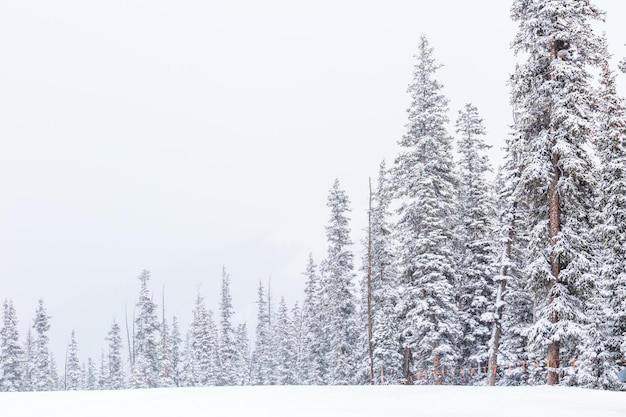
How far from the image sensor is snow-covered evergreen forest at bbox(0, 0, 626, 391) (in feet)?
66.4

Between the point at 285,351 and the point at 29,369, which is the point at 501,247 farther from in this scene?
the point at 29,369

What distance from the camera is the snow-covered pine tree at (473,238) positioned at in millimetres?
33250

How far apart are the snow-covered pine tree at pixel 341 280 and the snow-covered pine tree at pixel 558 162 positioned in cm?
2266

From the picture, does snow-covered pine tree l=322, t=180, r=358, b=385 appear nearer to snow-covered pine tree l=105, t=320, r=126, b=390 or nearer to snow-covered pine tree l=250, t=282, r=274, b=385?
snow-covered pine tree l=250, t=282, r=274, b=385

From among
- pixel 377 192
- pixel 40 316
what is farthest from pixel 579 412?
pixel 40 316

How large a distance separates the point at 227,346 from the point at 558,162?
164 ft

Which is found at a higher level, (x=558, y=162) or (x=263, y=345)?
(x=558, y=162)

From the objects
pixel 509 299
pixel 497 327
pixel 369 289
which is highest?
pixel 369 289

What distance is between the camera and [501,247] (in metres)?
32.6

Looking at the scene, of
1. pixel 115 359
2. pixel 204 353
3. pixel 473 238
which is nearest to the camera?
pixel 473 238

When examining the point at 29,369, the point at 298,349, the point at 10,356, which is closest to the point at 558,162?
the point at 298,349

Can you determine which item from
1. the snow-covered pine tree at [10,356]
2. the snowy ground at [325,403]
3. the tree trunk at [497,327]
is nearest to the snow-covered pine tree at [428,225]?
the tree trunk at [497,327]

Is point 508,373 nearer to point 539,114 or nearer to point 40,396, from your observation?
point 539,114

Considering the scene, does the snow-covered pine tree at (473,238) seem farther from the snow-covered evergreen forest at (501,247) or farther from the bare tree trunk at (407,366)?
the bare tree trunk at (407,366)
